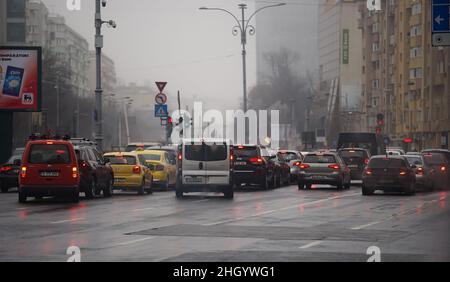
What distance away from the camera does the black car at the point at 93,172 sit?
3357cm

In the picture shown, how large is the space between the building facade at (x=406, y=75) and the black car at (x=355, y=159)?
150 ft

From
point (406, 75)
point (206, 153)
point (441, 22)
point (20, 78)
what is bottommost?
point (206, 153)

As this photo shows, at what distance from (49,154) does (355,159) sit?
72.0 feet

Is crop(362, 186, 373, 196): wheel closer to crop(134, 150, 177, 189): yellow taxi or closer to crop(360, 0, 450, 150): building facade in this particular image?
crop(134, 150, 177, 189): yellow taxi

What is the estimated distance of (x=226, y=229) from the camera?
68.1 feet

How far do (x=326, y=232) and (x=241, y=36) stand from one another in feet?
157

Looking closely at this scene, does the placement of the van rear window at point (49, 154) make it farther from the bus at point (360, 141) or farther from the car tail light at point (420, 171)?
the bus at point (360, 141)

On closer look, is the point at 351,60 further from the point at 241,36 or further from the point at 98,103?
the point at 98,103

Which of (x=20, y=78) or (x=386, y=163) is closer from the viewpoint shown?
(x=386, y=163)

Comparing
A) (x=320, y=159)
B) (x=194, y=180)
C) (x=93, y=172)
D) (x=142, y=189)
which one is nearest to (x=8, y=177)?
(x=142, y=189)

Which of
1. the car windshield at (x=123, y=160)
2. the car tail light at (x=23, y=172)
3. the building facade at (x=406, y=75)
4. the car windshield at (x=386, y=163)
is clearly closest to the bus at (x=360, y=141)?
the car windshield at (x=386, y=163)

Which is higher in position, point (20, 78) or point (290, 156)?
point (20, 78)

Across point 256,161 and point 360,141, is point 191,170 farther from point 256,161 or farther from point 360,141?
point 360,141

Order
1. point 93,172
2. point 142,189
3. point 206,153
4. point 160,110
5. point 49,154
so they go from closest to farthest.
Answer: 1. point 49,154
2. point 93,172
3. point 206,153
4. point 142,189
5. point 160,110
